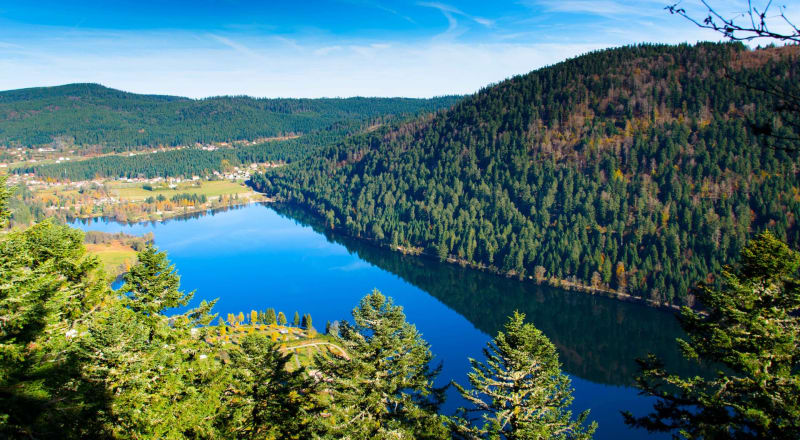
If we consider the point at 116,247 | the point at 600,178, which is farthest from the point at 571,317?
the point at 116,247

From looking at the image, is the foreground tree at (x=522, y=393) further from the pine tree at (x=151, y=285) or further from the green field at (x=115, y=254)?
the green field at (x=115, y=254)

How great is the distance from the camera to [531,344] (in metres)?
17.7

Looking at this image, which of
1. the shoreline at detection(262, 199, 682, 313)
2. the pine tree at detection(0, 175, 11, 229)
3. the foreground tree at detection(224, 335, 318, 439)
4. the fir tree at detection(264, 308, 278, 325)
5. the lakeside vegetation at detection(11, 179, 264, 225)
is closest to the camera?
the pine tree at detection(0, 175, 11, 229)

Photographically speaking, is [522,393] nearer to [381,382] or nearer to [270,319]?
[381,382]

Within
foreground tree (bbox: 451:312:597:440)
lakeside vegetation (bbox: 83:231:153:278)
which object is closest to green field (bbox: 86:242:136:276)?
lakeside vegetation (bbox: 83:231:153:278)

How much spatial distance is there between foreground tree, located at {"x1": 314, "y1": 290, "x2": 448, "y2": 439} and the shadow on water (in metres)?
42.7

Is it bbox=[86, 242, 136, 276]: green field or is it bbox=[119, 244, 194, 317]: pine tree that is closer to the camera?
bbox=[119, 244, 194, 317]: pine tree

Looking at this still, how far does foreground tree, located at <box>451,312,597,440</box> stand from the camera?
16188mm

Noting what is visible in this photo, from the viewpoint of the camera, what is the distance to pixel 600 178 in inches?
4427

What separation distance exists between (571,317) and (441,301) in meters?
22.0

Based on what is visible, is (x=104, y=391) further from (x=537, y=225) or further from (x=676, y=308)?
(x=537, y=225)

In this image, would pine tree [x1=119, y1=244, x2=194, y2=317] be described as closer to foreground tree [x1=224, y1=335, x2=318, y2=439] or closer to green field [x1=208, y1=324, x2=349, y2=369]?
foreground tree [x1=224, y1=335, x2=318, y2=439]

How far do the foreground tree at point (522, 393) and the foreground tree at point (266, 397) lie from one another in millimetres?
7526

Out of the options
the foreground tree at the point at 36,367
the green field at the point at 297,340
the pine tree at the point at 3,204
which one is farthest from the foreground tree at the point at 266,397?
the green field at the point at 297,340
